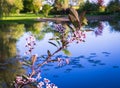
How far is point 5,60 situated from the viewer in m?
11.5

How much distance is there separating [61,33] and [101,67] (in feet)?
30.2

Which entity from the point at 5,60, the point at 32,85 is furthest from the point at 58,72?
the point at 32,85

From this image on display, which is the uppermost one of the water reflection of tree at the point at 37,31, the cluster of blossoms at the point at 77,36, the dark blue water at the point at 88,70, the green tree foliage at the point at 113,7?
the cluster of blossoms at the point at 77,36

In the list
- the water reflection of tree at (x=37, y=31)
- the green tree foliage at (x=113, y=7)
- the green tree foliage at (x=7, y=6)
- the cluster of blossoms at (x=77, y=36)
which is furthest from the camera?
the green tree foliage at (x=113, y=7)

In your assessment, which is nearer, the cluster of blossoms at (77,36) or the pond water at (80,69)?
the cluster of blossoms at (77,36)

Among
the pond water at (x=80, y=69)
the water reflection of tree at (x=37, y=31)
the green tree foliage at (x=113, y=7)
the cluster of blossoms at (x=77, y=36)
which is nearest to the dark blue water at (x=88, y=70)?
the pond water at (x=80, y=69)

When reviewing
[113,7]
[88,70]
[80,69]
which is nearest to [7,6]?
[113,7]

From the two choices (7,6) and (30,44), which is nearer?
(30,44)

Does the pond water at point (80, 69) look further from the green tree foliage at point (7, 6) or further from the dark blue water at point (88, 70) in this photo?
the green tree foliage at point (7, 6)

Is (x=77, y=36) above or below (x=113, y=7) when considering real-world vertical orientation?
above

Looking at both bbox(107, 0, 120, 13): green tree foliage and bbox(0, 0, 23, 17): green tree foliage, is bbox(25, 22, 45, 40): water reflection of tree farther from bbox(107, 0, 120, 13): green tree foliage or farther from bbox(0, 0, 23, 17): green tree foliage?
bbox(107, 0, 120, 13): green tree foliage

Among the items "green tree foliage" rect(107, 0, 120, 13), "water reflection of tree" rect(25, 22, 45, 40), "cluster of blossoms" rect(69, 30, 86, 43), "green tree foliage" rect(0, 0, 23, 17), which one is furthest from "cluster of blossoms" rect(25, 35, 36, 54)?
"green tree foliage" rect(107, 0, 120, 13)

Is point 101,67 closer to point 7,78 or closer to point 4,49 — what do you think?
point 7,78

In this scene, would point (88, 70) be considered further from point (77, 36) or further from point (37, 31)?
point (37, 31)
